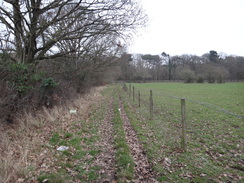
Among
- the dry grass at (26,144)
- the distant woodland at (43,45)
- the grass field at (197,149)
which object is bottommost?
the grass field at (197,149)

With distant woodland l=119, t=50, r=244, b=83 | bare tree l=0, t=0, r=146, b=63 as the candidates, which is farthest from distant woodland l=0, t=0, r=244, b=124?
distant woodland l=119, t=50, r=244, b=83

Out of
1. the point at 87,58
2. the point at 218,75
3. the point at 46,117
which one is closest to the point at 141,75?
the point at 218,75

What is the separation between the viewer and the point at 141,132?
283 inches

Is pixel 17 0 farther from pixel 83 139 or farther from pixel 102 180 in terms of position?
pixel 102 180

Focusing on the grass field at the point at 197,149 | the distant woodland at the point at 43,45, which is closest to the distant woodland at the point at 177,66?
the distant woodland at the point at 43,45

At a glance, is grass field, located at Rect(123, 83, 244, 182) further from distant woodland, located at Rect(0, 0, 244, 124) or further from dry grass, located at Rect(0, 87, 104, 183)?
distant woodland, located at Rect(0, 0, 244, 124)

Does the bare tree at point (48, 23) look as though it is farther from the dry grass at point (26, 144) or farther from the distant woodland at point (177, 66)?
the distant woodland at point (177, 66)

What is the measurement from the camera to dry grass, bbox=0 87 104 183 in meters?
3.82

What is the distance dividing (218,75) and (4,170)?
2923 inches

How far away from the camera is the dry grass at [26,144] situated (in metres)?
3.82

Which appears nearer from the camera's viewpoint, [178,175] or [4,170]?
[4,170]

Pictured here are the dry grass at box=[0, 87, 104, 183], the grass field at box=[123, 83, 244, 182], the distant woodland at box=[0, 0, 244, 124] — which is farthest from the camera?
the distant woodland at box=[0, 0, 244, 124]

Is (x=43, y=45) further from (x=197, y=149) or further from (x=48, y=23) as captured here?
(x=197, y=149)

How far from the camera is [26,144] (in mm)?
5461
